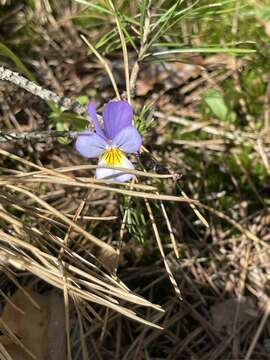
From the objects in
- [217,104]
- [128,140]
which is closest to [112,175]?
[128,140]

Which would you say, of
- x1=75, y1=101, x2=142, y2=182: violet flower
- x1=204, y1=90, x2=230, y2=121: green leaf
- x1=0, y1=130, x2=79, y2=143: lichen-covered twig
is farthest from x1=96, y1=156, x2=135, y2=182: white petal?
x1=204, y1=90, x2=230, y2=121: green leaf

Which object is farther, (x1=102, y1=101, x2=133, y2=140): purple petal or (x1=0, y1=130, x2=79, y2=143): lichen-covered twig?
(x1=0, y1=130, x2=79, y2=143): lichen-covered twig

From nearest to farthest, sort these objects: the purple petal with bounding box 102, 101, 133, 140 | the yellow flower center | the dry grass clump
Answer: the purple petal with bounding box 102, 101, 133, 140, the yellow flower center, the dry grass clump

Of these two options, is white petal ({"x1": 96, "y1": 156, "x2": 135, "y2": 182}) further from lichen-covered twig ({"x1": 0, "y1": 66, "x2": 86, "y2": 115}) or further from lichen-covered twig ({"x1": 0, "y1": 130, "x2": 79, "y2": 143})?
lichen-covered twig ({"x1": 0, "y1": 66, "x2": 86, "y2": 115})

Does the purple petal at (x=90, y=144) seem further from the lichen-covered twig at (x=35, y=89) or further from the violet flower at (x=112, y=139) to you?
the lichen-covered twig at (x=35, y=89)

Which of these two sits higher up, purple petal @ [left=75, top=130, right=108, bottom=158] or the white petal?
purple petal @ [left=75, top=130, right=108, bottom=158]

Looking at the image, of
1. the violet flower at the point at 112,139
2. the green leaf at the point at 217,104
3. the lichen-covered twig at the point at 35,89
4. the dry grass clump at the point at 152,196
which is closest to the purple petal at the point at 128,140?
the violet flower at the point at 112,139

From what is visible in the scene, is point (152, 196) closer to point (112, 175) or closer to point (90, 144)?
point (112, 175)

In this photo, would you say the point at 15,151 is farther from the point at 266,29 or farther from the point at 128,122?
the point at 266,29
